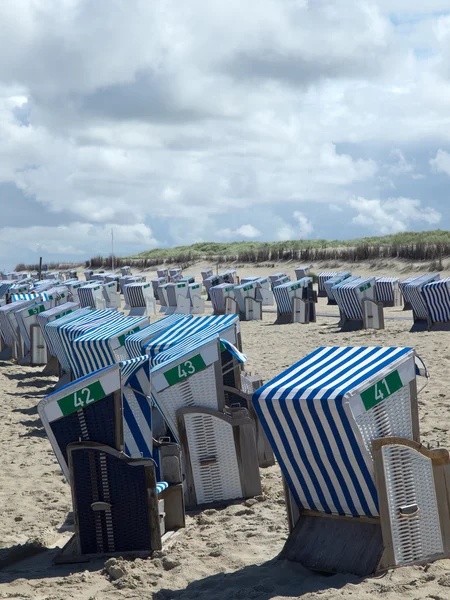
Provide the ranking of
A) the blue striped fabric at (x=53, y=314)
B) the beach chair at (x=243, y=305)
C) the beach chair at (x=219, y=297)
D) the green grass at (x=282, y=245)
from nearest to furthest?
the blue striped fabric at (x=53, y=314) → the beach chair at (x=243, y=305) → the beach chair at (x=219, y=297) → the green grass at (x=282, y=245)

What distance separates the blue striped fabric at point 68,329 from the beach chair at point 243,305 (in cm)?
1259

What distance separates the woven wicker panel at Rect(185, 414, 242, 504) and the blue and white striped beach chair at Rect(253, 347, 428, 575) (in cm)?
160

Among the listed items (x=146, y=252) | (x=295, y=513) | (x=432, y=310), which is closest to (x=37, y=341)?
(x=432, y=310)

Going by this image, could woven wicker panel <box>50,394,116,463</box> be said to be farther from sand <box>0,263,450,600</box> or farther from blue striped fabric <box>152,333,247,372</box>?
blue striped fabric <box>152,333,247,372</box>

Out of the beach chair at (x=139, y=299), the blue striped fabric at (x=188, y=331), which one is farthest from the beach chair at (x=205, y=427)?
the beach chair at (x=139, y=299)

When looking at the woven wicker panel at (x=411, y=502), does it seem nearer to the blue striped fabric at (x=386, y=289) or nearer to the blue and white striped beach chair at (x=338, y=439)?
the blue and white striped beach chair at (x=338, y=439)

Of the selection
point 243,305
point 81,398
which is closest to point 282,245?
point 243,305

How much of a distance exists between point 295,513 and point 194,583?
705 millimetres

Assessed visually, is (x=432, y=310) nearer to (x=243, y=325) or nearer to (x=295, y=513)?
(x=243, y=325)

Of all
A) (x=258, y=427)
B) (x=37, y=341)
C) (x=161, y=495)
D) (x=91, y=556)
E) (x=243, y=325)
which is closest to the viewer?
(x=91, y=556)

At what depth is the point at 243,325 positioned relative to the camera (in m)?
26.0

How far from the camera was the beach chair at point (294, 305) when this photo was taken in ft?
83.6

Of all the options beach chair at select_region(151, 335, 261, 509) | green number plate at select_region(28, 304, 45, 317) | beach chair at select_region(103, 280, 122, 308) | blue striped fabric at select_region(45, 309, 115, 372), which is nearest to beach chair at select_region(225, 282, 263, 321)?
beach chair at select_region(103, 280, 122, 308)

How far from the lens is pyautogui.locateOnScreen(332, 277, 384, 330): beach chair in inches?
854
